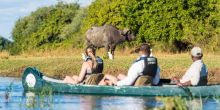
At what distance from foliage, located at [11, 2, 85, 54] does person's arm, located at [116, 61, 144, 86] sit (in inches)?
1745

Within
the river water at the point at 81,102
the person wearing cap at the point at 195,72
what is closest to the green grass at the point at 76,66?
the person wearing cap at the point at 195,72

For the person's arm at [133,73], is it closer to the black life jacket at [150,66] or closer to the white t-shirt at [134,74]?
the white t-shirt at [134,74]

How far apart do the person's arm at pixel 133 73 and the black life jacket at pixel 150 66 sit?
0.36ft

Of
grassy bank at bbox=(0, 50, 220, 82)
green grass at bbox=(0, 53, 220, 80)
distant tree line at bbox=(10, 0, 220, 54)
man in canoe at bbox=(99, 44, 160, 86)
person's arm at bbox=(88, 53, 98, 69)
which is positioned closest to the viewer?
man in canoe at bbox=(99, 44, 160, 86)

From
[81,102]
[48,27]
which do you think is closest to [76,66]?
[81,102]

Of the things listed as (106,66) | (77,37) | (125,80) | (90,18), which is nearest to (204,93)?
(125,80)

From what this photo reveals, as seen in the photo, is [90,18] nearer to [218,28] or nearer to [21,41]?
[218,28]

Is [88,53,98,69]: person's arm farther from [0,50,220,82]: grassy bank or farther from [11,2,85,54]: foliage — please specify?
[11,2,85,54]: foliage

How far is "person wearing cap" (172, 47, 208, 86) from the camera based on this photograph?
60.5 feet

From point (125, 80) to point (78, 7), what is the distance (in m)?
57.0

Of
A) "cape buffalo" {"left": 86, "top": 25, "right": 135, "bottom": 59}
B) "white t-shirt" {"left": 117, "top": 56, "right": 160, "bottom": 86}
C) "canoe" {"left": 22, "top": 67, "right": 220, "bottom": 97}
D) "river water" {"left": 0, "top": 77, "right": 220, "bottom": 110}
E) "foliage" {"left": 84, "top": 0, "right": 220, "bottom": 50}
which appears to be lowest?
"river water" {"left": 0, "top": 77, "right": 220, "bottom": 110}

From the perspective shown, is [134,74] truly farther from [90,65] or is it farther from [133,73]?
[90,65]

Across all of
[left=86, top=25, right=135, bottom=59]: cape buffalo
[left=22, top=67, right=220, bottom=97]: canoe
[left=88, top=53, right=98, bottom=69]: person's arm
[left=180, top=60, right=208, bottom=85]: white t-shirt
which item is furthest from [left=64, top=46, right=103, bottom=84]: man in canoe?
[left=86, top=25, right=135, bottom=59]: cape buffalo

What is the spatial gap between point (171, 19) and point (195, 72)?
29.1 m
